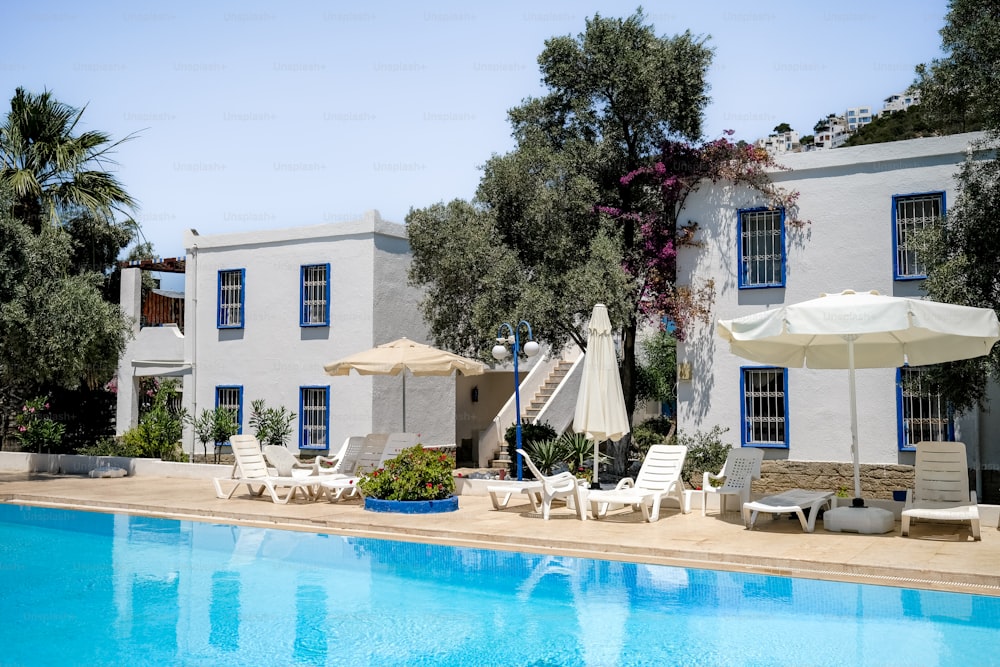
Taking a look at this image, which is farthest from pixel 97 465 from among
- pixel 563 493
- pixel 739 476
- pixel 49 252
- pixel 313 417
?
pixel 739 476

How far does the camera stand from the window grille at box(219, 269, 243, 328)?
945 inches

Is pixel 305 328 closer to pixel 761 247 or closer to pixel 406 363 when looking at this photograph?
pixel 406 363

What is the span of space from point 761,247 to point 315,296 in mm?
10989

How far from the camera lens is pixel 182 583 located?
9.90m

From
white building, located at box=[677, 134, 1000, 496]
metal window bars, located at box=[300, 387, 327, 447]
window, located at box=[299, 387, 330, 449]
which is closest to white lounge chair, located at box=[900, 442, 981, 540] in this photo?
white building, located at box=[677, 134, 1000, 496]

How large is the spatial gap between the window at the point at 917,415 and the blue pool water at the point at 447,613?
852 cm

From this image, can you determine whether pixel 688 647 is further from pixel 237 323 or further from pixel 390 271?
pixel 237 323

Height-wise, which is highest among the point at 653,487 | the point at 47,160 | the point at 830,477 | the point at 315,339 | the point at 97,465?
the point at 47,160

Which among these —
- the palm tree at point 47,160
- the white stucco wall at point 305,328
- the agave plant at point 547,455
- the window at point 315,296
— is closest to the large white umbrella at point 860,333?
the agave plant at point 547,455

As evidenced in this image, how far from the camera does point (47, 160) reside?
69.4 feet

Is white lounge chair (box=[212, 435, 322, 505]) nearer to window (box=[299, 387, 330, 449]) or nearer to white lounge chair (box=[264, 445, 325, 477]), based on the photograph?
white lounge chair (box=[264, 445, 325, 477])

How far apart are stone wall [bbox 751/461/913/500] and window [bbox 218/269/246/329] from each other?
1385 cm

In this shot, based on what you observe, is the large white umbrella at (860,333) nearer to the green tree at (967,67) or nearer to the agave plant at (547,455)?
the green tree at (967,67)

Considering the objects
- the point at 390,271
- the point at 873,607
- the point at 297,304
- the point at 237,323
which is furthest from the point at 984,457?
the point at 237,323
